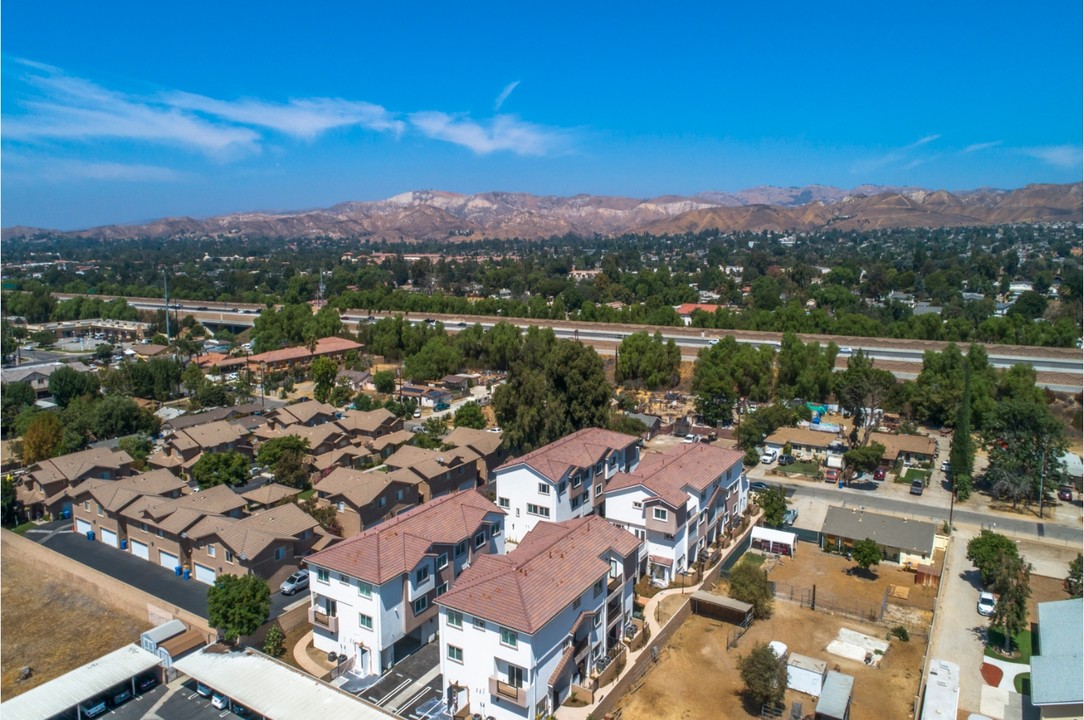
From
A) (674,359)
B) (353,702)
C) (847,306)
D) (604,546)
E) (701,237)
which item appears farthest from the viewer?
(701,237)

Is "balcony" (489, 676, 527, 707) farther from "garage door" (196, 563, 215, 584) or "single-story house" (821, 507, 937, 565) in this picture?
"single-story house" (821, 507, 937, 565)

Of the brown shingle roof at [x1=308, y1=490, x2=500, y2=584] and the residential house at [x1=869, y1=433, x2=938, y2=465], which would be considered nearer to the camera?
the brown shingle roof at [x1=308, y1=490, x2=500, y2=584]

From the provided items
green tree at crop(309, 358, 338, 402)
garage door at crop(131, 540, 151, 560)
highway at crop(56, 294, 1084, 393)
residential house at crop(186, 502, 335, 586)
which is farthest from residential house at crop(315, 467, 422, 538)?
highway at crop(56, 294, 1084, 393)

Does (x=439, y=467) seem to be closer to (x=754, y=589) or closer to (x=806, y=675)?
(x=754, y=589)

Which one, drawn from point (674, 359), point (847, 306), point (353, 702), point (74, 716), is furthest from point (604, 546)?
point (847, 306)

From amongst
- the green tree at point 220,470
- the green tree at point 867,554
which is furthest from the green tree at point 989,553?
the green tree at point 220,470

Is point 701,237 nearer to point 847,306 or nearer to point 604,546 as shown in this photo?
point 847,306

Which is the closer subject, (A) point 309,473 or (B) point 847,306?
(A) point 309,473
